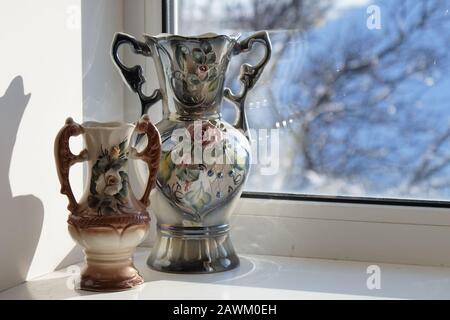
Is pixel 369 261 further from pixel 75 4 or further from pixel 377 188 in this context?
pixel 75 4

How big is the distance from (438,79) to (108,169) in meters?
0.53

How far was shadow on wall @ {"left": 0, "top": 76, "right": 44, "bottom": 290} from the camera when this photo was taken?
1.01 m

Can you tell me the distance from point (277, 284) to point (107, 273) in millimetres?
237

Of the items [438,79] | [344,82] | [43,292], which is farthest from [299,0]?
[43,292]

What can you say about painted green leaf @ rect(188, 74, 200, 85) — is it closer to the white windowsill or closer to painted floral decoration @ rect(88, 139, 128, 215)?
painted floral decoration @ rect(88, 139, 128, 215)

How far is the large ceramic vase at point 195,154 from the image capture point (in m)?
1.09

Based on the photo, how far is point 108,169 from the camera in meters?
1.03

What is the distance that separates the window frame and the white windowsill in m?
0.03

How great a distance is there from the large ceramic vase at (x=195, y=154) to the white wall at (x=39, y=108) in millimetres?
92

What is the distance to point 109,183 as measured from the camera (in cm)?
103

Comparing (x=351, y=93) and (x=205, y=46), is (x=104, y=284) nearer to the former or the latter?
(x=205, y=46)

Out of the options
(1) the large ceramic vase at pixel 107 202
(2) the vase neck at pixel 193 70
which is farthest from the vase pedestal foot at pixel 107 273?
(2) the vase neck at pixel 193 70

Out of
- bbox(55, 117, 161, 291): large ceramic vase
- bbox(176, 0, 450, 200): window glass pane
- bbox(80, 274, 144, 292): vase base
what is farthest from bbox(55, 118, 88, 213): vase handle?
bbox(176, 0, 450, 200): window glass pane
